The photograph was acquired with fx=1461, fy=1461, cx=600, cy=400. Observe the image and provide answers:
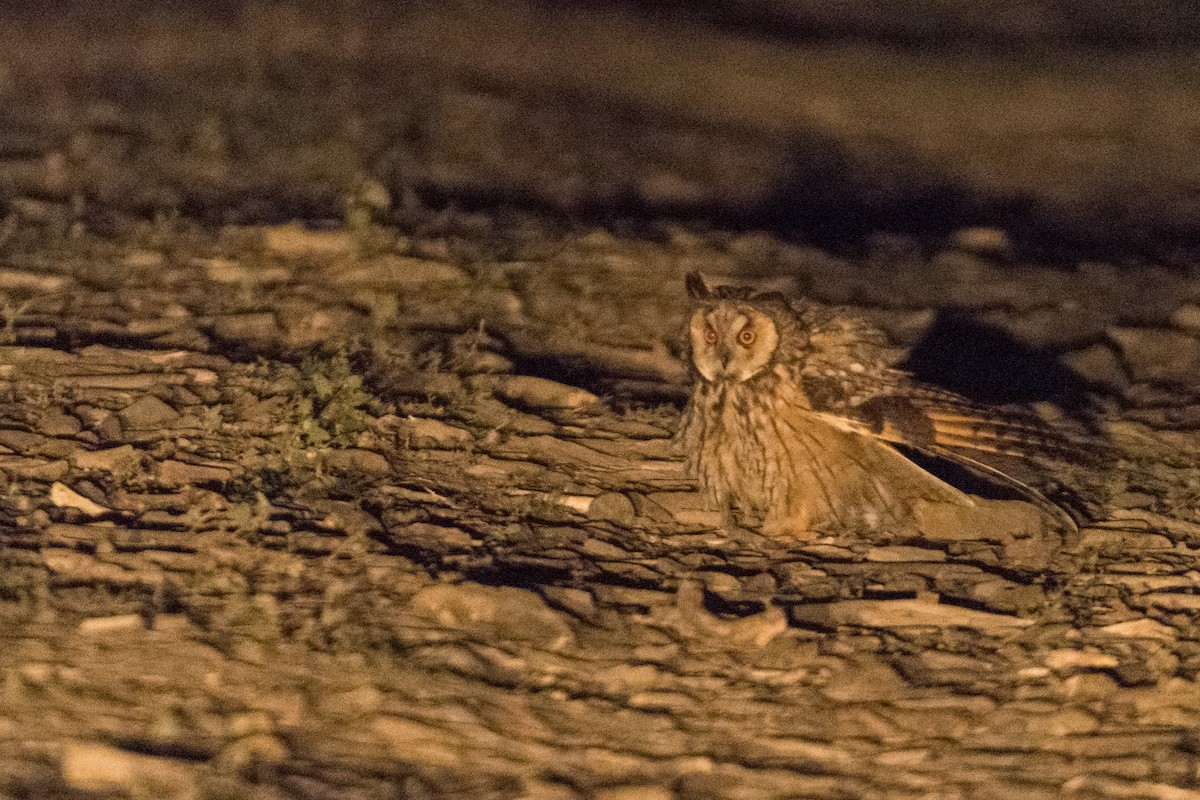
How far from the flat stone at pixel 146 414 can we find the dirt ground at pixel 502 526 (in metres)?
0.01

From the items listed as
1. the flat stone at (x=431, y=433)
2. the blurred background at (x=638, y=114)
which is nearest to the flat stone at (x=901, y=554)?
the flat stone at (x=431, y=433)

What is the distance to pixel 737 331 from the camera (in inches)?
181

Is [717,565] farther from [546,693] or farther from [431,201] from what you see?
[431,201]

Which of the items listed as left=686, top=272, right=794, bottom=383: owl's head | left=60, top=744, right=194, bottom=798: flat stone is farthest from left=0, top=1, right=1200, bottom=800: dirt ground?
left=686, top=272, right=794, bottom=383: owl's head

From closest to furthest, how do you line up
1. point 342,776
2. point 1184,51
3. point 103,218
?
point 342,776 → point 103,218 → point 1184,51

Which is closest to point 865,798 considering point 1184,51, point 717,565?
point 717,565

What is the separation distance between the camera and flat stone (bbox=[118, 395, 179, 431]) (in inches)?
201

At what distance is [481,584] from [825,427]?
1.29 metres

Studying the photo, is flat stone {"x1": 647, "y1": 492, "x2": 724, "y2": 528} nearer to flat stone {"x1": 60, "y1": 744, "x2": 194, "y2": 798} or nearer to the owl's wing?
the owl's wing

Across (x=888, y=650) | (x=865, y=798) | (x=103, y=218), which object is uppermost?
(x=103, y=218)

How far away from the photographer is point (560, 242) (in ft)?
23.2

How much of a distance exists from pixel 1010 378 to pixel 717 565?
2.11m

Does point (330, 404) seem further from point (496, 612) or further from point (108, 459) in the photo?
point (496, 612)

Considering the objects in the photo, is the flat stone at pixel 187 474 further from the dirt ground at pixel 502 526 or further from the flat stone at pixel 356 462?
the flat stone at pixel 356 462
